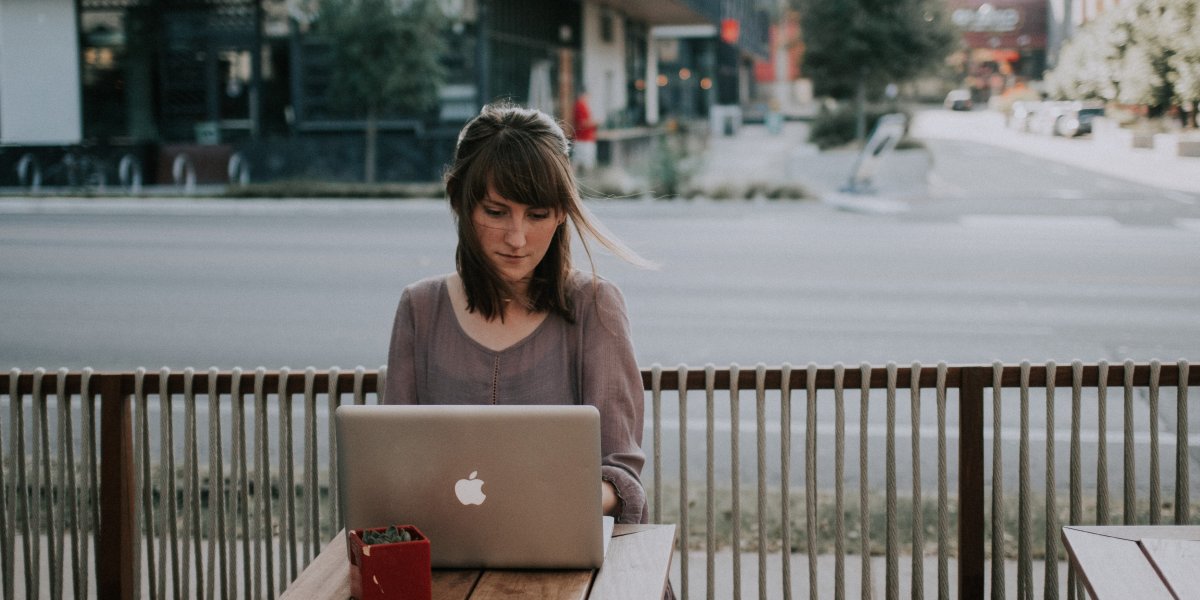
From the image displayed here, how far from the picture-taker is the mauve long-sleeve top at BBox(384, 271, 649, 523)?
2.70 metres

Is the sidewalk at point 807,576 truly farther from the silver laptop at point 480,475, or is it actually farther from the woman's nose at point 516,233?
the silver laptop at point 480,475

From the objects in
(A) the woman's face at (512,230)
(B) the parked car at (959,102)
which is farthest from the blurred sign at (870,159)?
(A) the woman's face at (512,230)

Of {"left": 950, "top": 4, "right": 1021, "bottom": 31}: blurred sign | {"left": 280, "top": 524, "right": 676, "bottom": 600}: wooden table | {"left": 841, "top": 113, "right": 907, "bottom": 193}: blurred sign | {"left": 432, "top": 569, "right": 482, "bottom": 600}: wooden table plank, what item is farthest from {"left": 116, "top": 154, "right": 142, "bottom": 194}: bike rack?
{"left": 432, "top": 569, "right": 482, "bottom": 600}: wooden table plank

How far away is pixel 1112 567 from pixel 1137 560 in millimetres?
80

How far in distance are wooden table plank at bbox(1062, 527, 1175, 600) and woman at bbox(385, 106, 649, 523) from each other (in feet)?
2.94

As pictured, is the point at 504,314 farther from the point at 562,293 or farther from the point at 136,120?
the point at 136,120

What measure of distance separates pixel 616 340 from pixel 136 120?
22.2 m

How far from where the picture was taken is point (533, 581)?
214 cm

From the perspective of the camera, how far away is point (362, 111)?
2188cm

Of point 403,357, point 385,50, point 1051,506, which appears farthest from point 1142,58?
point 385,50

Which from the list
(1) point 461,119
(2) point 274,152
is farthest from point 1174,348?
(2) point 274,152

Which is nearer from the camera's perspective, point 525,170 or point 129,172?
point 525,170

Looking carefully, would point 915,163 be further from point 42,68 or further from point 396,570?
point 396,570

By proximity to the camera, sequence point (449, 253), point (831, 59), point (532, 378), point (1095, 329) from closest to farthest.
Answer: point (532, 378) → point (1095, 329) → point (449, 253) → point (831, 59)
